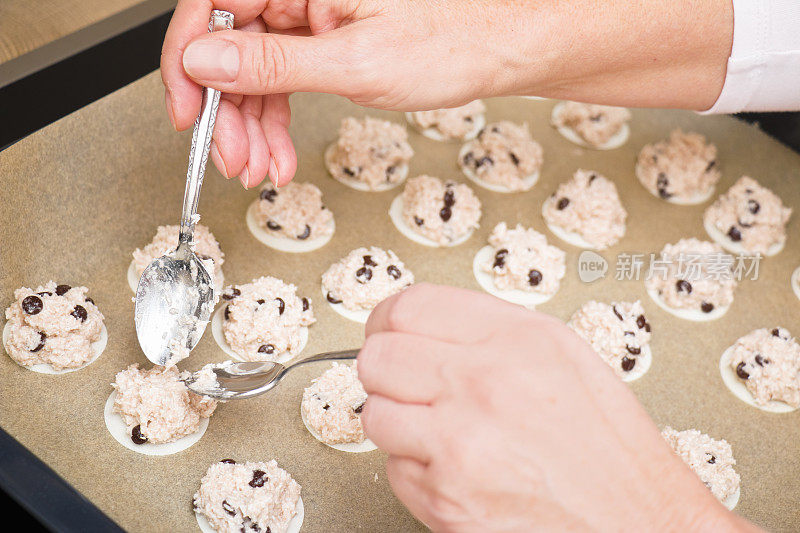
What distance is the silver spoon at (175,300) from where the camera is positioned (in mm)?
1439

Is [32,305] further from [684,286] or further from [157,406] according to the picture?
[684,286]

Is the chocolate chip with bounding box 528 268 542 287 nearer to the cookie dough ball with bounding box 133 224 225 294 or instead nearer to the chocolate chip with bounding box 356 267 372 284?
the chocolate chip with bounding box 356 267 372 284

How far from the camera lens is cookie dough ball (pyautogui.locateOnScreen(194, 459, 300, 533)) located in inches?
51.7

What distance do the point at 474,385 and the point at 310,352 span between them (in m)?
0.83

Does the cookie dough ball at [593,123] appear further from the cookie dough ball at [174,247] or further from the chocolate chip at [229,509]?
the chocolate chip at [229,509]

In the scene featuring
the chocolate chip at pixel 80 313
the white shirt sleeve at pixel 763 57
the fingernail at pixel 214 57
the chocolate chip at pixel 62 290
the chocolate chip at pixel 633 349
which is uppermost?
the white shirt sleeve at pixel 763 57

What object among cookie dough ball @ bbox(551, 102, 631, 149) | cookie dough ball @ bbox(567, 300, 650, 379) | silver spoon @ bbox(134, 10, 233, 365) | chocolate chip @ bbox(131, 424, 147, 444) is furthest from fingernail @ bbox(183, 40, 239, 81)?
cookie dough ball @ bbox(551, 102, 631, 149)

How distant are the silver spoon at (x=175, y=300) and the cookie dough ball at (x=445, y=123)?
0.86m

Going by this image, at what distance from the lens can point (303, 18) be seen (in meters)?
1.54

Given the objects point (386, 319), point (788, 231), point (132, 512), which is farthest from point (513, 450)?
point (788, 231)

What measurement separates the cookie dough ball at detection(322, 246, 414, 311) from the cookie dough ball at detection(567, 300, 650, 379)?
0.46 metres

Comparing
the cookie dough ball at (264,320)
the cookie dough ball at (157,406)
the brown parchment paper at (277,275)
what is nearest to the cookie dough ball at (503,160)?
the brown parchment paper at (277,275)

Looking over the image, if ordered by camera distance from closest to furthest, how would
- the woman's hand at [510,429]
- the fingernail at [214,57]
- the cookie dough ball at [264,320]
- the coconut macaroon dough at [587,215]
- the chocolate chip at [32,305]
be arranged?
the woman's hand at [510,429]
the fingernail at [214,57]
the chocolate chip at [32,305]
the cookie dough ball at [264,320]
the coconut macaroon dough at [587,215]

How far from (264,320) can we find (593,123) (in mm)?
1270
